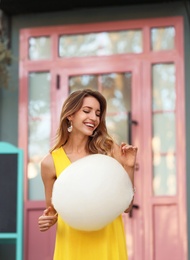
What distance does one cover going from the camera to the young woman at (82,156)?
3473mm

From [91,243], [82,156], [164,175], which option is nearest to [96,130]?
[82,156]

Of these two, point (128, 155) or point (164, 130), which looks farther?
point (164, 130)

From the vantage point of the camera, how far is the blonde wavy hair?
11.6 feet

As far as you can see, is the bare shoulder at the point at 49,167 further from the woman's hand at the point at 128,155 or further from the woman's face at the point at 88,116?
the woman's hand at the point at 128,155

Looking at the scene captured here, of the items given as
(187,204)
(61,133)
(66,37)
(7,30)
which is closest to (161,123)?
(187,204)

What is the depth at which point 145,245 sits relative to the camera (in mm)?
5992

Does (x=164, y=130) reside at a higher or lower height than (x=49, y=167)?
higher

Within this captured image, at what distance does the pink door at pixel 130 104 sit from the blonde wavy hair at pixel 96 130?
2.45 metres

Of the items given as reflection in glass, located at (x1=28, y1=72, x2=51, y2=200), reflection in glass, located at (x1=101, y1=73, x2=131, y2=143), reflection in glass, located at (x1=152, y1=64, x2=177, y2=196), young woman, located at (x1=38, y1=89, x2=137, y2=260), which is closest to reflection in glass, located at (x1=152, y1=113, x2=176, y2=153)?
reflection in glass, located at (x1=152, y1=64, x2=177, y2=196)

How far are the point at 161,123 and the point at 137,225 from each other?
2.69 ft

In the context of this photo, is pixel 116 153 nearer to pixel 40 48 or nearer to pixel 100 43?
pixel 100 43

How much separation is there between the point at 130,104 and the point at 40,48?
91cm

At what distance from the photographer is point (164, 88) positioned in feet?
20.3

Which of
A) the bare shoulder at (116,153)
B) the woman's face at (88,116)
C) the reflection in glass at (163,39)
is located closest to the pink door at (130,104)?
the reflection in glass at (163,39)
